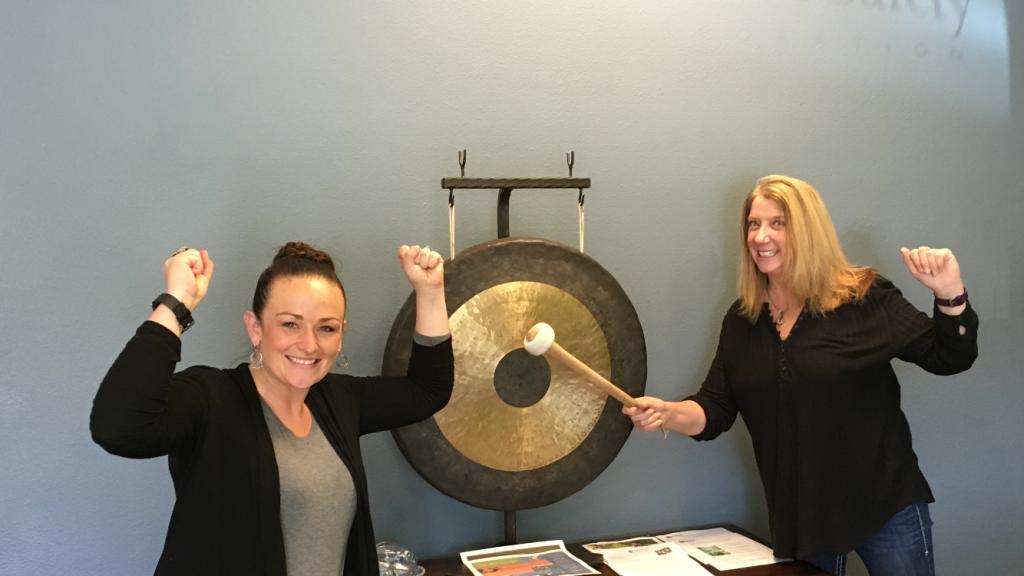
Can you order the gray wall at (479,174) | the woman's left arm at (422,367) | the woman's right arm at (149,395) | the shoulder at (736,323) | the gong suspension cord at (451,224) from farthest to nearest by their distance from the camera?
the shoulder at (736,323) → the gong suspension cord at (451,224) → the gray wall at (479,174) → the woman's left arm at (422,367) → the woman's right arm at (149,395)

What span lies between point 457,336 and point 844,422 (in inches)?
35.1

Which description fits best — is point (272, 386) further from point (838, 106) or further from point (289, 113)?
point (838, 106)

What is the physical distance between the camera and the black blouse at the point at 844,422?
186 centimetres

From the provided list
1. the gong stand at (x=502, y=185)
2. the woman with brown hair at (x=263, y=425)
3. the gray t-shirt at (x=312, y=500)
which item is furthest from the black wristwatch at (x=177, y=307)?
the gong stand at (x=502, y=185)

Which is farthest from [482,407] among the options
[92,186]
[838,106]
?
[838,106]

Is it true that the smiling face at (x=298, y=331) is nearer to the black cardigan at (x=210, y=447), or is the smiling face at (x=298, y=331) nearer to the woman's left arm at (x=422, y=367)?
the black cardigan at (x=210, y=447)

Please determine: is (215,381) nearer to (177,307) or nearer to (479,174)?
(177,307)

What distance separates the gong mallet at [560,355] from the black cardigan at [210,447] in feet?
1.39

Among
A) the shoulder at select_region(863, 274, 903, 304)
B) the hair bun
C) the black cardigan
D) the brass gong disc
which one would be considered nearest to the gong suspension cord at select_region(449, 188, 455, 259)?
the brass gong disc

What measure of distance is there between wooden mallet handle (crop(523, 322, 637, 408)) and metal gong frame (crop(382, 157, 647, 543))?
53mm

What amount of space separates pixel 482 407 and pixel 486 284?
279 mm

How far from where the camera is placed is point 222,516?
1.36 meters

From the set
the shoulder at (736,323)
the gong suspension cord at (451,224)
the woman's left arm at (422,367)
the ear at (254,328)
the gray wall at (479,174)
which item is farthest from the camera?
Answer: the shoulder at (736,323)

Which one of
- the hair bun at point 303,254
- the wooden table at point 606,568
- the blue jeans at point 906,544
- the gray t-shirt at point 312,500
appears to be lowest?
the wooden table at point 606,568
